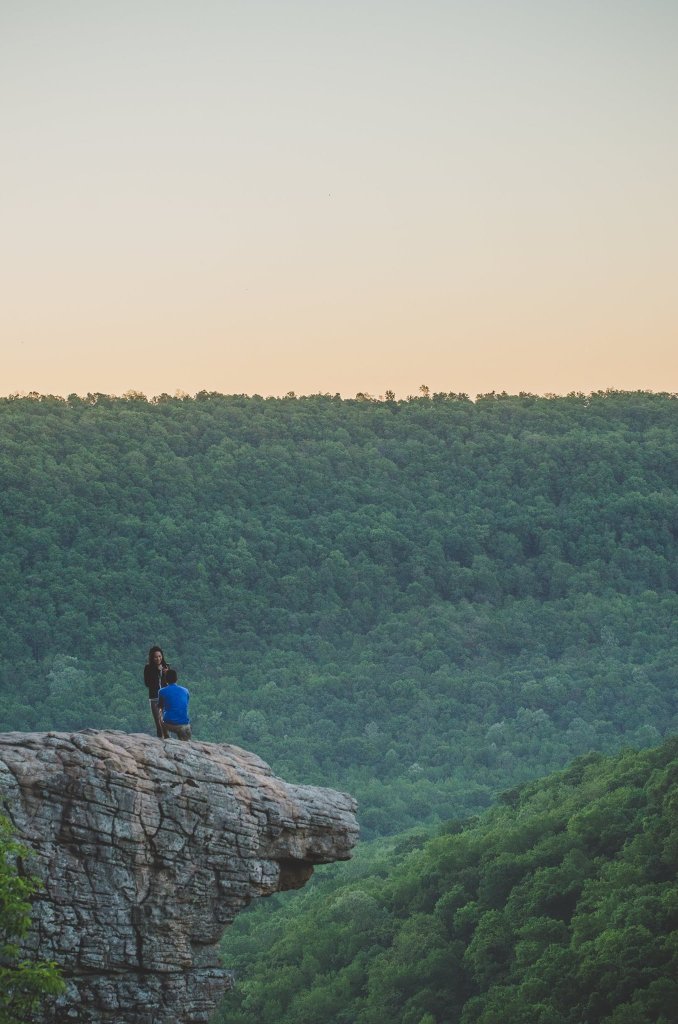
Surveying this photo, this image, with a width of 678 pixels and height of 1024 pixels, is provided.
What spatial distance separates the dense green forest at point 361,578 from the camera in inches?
5251

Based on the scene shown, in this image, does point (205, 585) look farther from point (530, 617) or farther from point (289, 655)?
point (530, 617)

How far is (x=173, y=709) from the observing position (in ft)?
77.3

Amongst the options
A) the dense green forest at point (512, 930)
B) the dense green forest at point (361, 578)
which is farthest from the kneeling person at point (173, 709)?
the dense green forest at point (361, 578)

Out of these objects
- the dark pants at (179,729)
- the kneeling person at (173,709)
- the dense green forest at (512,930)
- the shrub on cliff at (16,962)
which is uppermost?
the kneeling person at (173,709)

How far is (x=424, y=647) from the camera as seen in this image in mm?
154625

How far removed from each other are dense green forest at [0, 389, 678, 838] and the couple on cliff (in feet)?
301

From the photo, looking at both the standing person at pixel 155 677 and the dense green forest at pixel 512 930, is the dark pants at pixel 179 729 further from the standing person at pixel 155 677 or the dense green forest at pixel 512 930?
the dense green forest at pixel 512 930

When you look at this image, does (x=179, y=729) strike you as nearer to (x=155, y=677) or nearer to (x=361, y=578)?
(x=155, y=677)

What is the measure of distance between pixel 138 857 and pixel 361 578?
14242cm

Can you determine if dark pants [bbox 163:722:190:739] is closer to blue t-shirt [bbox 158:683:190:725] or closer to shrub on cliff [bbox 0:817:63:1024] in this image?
blue t-shirt [bbox 158:683:190:725]

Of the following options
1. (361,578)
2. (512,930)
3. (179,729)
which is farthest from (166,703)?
(361,578)

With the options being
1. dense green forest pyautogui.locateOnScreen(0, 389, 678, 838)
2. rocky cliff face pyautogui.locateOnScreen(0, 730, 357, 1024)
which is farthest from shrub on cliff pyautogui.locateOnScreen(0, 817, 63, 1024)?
dense green forest pyautogui.locateOnScreen(0, 389, 678, 838)

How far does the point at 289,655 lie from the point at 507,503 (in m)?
36.2

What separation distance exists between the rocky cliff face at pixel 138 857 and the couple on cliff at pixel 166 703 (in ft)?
4.60
